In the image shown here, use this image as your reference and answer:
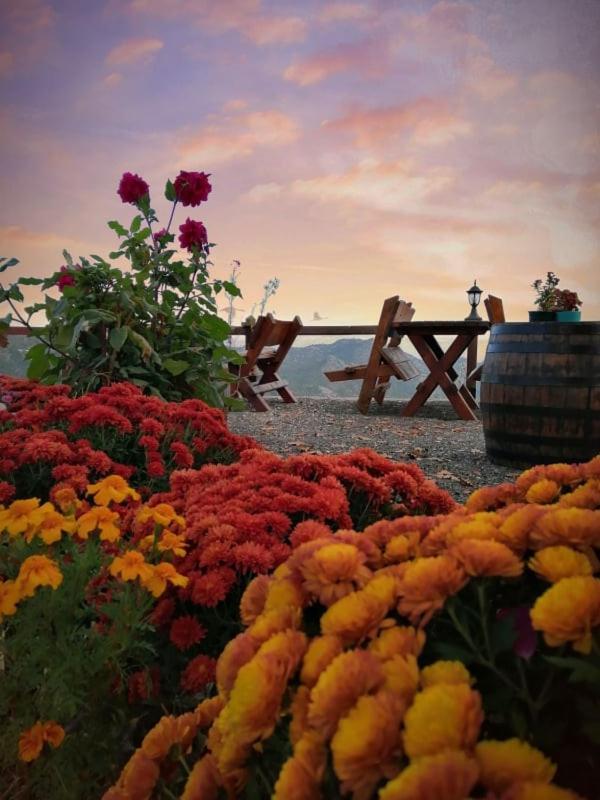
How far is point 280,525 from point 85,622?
21.3 inches

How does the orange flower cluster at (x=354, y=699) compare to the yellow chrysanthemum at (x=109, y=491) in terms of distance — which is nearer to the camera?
the orange flower cluster at (x=354, y=699)

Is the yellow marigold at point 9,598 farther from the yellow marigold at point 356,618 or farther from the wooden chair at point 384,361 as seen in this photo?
the wooden chair at point 384,361

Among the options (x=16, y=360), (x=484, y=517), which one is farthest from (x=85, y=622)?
(x=16, y=360)

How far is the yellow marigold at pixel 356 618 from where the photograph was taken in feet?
2.63

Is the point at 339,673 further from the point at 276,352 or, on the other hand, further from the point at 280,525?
the point at 276,352

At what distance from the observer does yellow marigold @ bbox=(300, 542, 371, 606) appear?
0.89 metres

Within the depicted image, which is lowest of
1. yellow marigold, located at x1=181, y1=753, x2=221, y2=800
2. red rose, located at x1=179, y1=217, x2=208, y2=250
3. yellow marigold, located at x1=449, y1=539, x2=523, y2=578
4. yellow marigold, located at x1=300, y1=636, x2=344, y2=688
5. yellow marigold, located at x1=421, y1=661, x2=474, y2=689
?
yellow marigold, located at x1=181, y1=753, x2=221, y2=800

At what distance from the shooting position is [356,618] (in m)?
0.80

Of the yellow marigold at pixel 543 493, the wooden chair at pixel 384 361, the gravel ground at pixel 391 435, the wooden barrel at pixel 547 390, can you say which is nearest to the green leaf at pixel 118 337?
the gravel ground at pixel 391 435

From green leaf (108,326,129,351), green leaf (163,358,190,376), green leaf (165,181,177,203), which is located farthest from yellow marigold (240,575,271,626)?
green leaf (165,181,177,203)

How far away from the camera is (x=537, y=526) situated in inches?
35.3

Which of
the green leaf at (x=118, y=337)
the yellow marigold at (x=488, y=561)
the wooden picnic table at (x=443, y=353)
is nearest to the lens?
the yellow marigold at (x=488, y=561)

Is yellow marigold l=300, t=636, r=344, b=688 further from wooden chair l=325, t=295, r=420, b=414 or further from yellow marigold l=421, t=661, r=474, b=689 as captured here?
wooden chair l=325, t=295, r=420, b=414

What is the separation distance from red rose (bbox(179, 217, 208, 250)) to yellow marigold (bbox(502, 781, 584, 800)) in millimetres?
4570
